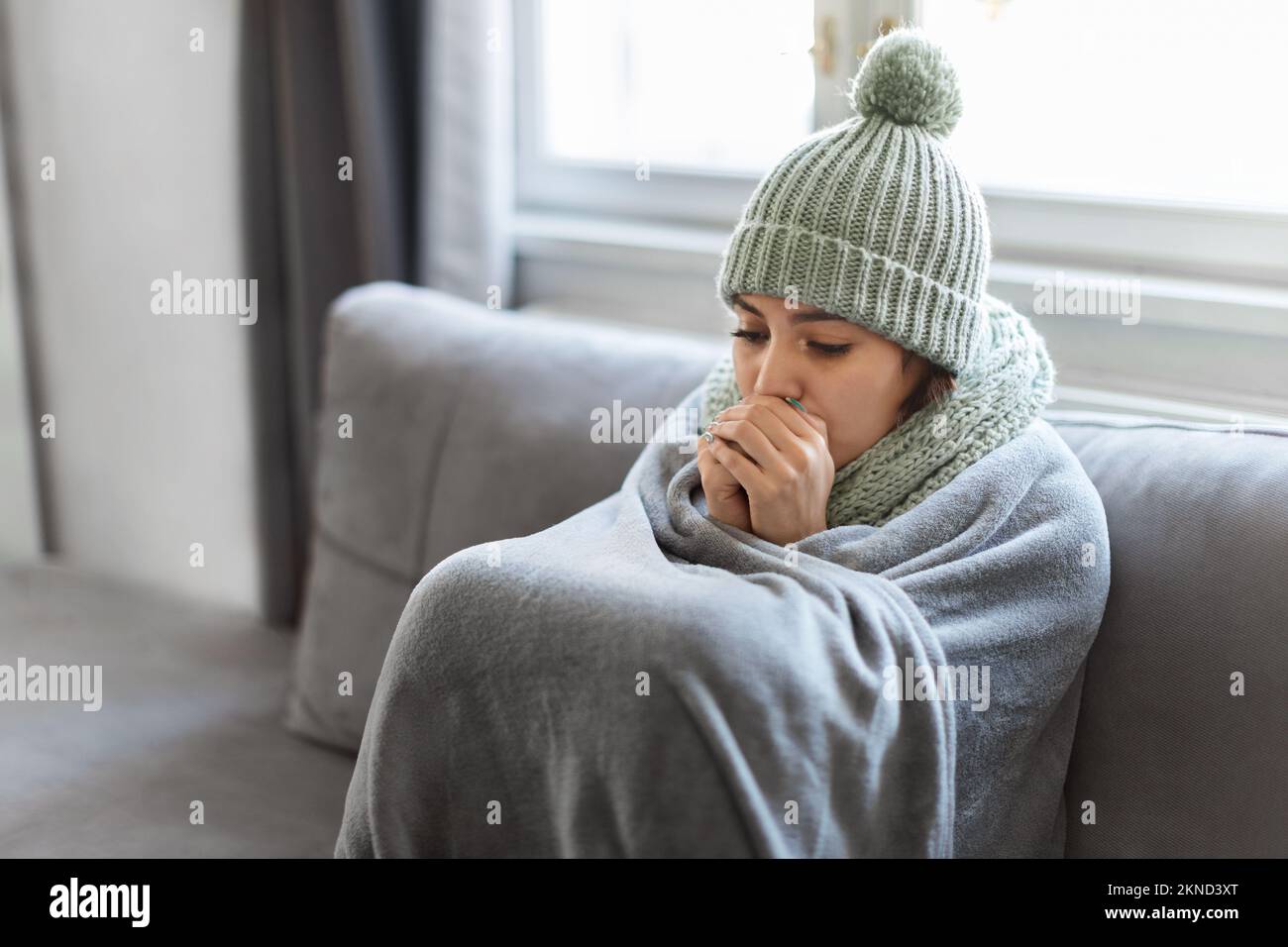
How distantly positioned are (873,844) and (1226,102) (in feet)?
3.53

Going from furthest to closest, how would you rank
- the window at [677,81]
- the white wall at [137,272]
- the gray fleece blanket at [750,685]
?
the white wall at [137,272], the window at [677,81], the gray fleece blanket at [750,685]

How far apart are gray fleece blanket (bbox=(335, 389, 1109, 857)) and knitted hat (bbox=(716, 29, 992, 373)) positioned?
0.15 meters

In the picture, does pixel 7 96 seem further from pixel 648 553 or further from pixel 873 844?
pixel 873 844

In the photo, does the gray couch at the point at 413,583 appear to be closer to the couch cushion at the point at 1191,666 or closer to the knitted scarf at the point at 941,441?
the couch cushion at the point at 1191,666

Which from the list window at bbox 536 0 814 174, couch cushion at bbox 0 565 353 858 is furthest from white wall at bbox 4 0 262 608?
window at bbox 536 0 814 174

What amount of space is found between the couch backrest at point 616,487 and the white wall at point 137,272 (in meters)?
0.62

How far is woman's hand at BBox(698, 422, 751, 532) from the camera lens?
1.16m

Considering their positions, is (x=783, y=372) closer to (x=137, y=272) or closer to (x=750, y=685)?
(x=750, y=685)

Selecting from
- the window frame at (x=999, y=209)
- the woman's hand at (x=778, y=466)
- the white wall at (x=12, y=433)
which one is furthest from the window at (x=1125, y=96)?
the white wall at (x=12, y=433)

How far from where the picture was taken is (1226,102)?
1574 mm

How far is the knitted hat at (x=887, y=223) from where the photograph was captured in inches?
44.3

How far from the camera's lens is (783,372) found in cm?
116

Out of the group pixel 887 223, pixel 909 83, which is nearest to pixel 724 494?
pixel 887 223
